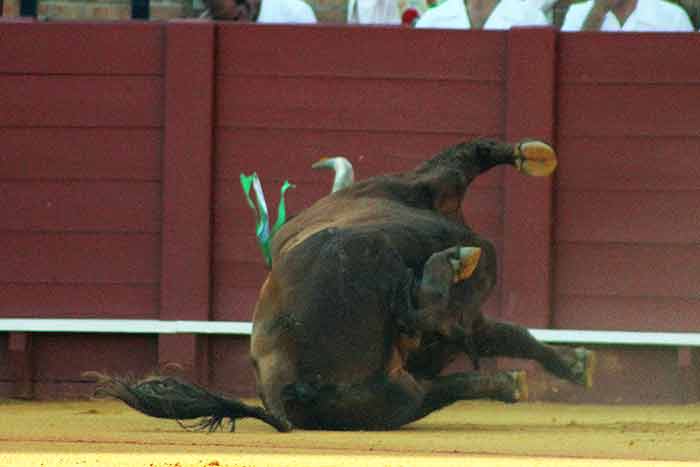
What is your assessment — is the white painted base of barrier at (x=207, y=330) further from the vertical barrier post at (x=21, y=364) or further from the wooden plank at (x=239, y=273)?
the wooden plank at (x=239, y=273)

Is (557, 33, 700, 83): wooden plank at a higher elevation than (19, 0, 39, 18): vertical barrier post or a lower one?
lower

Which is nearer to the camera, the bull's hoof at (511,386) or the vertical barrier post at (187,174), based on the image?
the bull's hoof at (511,386)

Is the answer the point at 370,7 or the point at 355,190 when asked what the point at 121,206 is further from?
the point at 355,190

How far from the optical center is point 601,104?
8742 mm

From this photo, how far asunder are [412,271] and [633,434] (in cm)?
91

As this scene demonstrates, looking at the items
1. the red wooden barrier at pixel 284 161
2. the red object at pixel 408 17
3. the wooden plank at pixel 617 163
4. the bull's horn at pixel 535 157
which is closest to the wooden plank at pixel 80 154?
the red wooden barrier at pixel 284 161

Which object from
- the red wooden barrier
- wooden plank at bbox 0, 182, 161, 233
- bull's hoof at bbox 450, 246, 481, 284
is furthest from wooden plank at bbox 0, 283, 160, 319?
bull's hoof at bbox 450, 246, 481, 284

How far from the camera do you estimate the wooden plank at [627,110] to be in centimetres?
869

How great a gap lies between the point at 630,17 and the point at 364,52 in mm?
1335

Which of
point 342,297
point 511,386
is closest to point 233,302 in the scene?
point 511,386

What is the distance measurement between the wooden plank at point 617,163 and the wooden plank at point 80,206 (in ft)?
6.33

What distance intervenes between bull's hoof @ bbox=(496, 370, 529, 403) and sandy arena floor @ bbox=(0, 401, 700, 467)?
0.12 metres

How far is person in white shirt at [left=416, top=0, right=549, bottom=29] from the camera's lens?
30.0 feet

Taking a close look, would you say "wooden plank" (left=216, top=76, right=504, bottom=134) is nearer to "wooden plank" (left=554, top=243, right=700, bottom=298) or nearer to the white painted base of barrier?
"wooden plank" (left=554, top=243, right=700, bottom=298)
